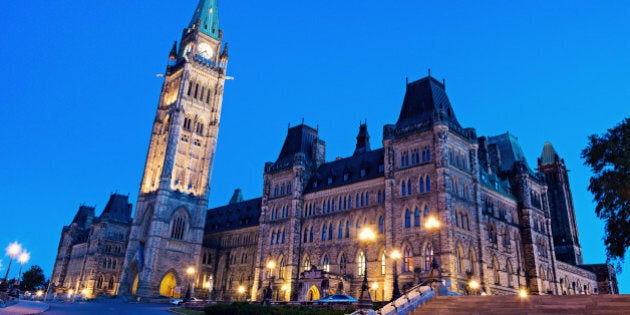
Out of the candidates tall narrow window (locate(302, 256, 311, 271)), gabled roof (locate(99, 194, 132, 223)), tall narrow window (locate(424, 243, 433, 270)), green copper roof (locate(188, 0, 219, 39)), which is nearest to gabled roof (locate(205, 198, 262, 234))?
gabled roof (locate(99, 194, 132, 223))

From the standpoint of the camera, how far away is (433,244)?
139ft

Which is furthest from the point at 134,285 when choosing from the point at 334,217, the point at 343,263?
the point at 343,263

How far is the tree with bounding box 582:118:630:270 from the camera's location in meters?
27.7

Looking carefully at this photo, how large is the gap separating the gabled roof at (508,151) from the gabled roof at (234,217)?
38.2 m

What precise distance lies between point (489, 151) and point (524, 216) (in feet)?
34.8

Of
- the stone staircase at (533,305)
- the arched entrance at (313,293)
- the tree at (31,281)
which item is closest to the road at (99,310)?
the arched entrance at (313,293)

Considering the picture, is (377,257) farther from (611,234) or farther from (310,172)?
(611,234)

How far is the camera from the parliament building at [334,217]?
4731 centimetres

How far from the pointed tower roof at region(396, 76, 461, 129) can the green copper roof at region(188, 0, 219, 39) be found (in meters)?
48.7

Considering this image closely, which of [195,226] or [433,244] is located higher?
[195,226]

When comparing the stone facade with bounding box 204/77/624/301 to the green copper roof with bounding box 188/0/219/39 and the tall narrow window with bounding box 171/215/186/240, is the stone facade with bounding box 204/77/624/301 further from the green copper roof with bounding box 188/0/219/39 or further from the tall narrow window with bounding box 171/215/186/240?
the green copper roof with bounding box 188/0/219/39

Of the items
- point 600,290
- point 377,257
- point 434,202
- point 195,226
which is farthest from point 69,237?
point 600,290

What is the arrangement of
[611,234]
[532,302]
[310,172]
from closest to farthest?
[532,302] < [611,234] < [310,172]

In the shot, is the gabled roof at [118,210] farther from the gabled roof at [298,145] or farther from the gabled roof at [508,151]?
the gabled roof at [508,151]
